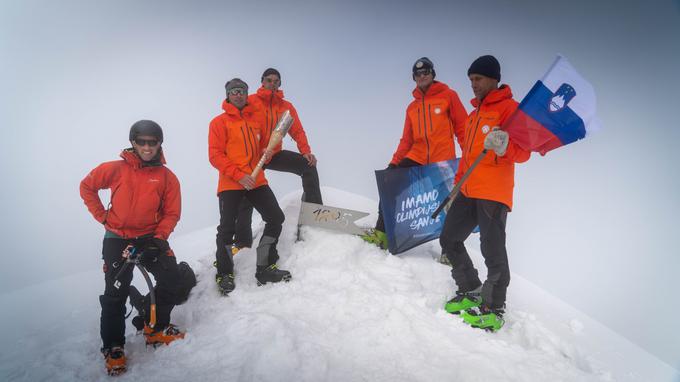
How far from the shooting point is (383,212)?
12.0 feet

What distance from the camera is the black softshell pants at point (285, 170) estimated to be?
3.82m

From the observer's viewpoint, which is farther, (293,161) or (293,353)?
(293,161)

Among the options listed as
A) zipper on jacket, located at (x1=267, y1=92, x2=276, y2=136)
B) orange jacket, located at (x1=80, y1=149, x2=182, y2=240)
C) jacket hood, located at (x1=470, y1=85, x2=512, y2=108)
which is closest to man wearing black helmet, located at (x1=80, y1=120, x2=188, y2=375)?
orange jacket, located at (x1=80, y1=149, x2=182, y2=240)

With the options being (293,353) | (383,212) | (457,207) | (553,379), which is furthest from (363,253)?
(553,379)

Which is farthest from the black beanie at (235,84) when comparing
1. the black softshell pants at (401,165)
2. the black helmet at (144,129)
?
the black softshell pants at (401,165)

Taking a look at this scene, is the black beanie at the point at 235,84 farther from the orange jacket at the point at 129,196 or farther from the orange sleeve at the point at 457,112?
the orange sleeve at the point at 457,112

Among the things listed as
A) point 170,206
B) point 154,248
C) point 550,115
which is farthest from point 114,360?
point 550,115

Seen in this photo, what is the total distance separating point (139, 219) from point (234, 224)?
939mm

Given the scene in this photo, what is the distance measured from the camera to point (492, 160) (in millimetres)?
2582

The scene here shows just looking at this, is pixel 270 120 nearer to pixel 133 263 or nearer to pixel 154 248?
pixel 154 248

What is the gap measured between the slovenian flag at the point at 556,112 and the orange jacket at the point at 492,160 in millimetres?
148

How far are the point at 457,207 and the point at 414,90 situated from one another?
1467mm

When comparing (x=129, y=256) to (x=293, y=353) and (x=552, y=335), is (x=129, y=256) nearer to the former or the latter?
(x=293, y=353)

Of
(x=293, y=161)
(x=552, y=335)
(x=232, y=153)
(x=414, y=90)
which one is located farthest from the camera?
(x=293, y=161)
